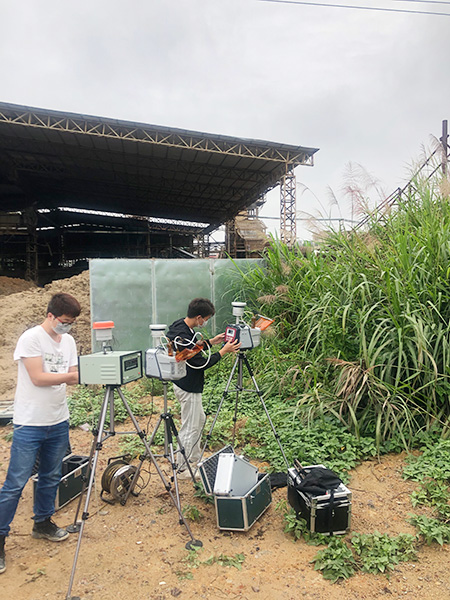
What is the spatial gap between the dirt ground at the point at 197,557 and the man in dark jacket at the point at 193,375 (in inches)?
15.3

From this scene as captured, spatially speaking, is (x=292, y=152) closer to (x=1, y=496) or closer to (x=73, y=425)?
(x=73, y=425)

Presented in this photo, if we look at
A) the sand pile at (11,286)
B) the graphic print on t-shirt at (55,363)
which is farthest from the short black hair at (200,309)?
the sand pile at (11,286)

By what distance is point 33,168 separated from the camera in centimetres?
1487

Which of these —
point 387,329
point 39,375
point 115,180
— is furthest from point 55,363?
point 115,180

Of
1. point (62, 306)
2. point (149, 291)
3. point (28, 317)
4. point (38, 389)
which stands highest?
point (149, 291)

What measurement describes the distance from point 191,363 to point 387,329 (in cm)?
183

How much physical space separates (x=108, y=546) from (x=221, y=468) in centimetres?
87

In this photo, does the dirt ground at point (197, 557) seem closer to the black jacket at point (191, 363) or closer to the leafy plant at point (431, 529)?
the leafy plant at point (431, 529)

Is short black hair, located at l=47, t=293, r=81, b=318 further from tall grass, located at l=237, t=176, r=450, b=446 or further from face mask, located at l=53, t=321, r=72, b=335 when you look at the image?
tall grass, located at l=237, t=176, r=450, b=446

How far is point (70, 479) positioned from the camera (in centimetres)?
308

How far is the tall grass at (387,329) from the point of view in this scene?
11.0 feet

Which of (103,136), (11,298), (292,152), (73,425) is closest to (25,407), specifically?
(73,425)

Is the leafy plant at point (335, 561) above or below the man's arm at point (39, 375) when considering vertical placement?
below

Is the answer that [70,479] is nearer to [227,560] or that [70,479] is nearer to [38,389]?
[38,389]
